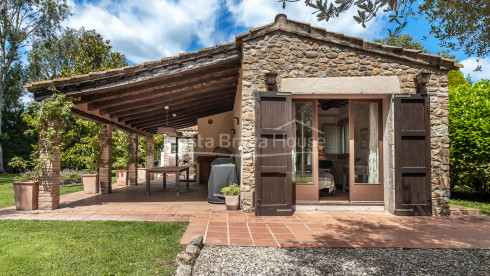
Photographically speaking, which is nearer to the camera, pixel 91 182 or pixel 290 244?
pixel 290 244

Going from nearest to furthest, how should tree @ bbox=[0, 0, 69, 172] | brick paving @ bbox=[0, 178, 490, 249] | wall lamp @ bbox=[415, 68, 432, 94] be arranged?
brick paving @ bbox=[0, 178, 490, 249]
wall lamp @ bbox=[415, 68, 432, 94]
tree @ bbox=[0, 0, 69, 172]

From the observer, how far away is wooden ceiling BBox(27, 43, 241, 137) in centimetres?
527

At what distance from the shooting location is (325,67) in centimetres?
523

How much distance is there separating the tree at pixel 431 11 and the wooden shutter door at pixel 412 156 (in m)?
2.29

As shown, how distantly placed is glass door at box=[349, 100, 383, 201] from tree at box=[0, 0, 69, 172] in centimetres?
1947

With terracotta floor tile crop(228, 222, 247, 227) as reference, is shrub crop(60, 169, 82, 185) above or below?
above

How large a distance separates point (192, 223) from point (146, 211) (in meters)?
1.51

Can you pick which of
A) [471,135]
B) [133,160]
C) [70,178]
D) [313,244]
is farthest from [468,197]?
[70,178]

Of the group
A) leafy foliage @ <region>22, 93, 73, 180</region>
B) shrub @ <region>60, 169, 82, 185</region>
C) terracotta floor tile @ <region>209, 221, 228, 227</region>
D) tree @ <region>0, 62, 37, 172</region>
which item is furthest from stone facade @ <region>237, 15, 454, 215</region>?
tree @ <region>0, 62, 37, 172</region>

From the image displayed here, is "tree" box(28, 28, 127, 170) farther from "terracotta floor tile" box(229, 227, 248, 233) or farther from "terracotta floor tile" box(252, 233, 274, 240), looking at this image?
"terracotta floor tile" box(252, 233, 274, 240)

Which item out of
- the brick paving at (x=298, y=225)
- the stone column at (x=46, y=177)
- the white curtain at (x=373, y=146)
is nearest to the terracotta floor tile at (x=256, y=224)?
the brick paving at (x=298, y=225)

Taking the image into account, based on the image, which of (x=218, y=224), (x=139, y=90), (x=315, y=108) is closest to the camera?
(x=218, y=224)

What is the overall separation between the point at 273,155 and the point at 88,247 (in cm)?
309

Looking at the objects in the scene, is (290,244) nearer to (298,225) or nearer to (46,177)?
(298,225)
